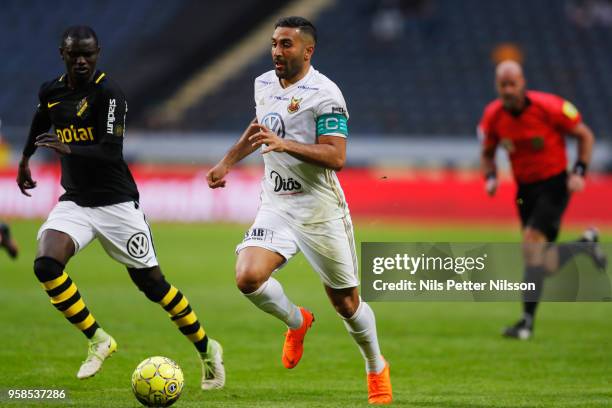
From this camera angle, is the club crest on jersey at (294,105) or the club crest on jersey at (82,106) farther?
the club crest on jersey at (82,106)

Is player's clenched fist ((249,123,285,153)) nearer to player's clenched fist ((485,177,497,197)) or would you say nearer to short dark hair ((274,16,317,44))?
short dark hair ((274,16,317,44))

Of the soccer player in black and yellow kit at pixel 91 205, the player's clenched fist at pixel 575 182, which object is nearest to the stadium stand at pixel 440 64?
the player's clenched fist at pixel 575 182

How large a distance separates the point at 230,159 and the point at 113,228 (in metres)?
1.03

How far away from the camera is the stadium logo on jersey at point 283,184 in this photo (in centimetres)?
712

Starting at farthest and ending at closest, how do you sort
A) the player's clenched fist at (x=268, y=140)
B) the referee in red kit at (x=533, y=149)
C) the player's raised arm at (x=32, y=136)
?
the referee in red kit at (x=533, y=149) → the player's raised arm at (x=32, y=136) → the player's clenched fist at (x=268, y=140)

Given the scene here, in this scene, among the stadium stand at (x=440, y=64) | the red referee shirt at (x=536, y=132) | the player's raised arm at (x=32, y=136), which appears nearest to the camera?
the player's raised arm at (x=32, y=136)

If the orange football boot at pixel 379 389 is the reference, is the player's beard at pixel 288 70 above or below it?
above

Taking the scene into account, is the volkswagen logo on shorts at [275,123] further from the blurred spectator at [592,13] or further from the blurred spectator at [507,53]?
the blurred spectator at [592,13]

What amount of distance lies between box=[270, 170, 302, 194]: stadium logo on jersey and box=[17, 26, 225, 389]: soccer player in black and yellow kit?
1.06 m

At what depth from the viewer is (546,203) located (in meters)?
10.9

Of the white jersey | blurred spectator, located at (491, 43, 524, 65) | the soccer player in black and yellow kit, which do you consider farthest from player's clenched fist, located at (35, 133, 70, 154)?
blurred spectator, located at (491, 43, 524, 65)

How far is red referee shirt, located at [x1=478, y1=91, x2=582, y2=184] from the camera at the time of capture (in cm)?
1083

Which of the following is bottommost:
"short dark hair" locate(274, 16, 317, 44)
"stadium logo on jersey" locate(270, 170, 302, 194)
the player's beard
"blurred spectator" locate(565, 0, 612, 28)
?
"stadium logo on jersey" locate(270, 170, 302, 194)

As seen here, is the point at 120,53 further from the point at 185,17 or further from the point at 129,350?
the point at 129,350
